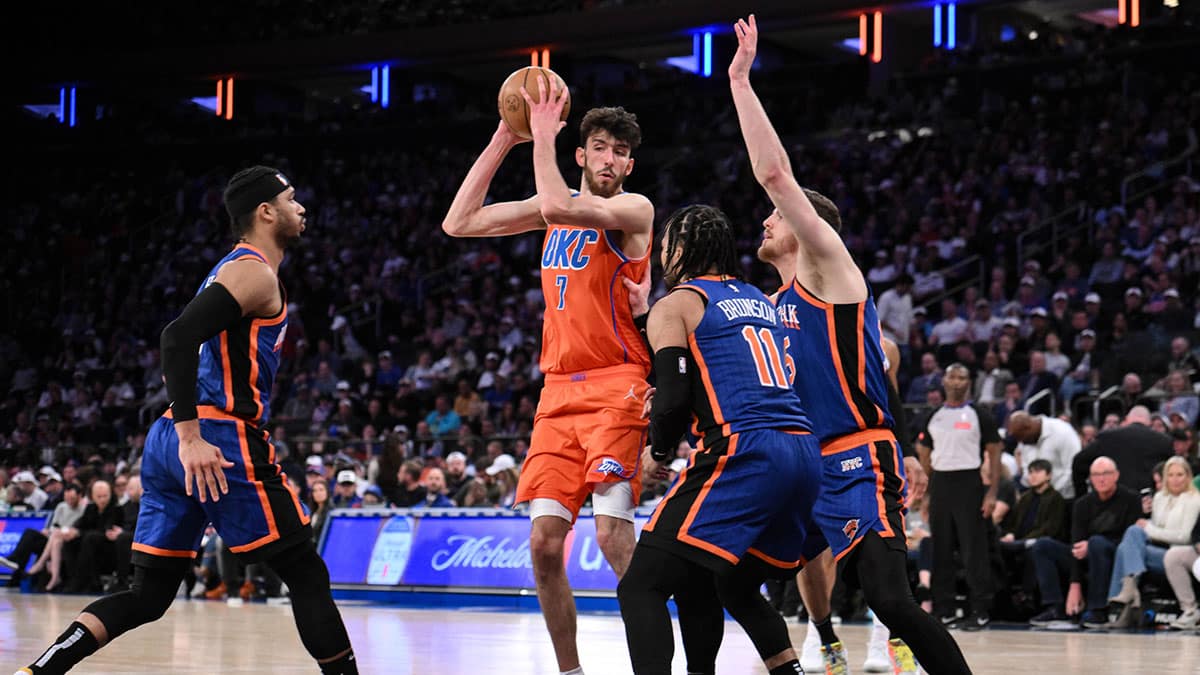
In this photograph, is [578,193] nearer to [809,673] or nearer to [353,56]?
[809,673]

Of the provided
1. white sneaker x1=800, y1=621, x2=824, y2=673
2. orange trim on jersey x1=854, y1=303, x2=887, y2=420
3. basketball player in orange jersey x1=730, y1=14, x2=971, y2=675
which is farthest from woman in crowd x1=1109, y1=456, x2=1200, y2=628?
orange trim on jersey x1=854, y1=303, x2=887, y2=420

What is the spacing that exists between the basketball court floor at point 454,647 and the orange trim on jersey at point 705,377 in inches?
138

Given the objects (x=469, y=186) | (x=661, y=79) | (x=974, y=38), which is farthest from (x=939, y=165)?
(x=469, y=186)

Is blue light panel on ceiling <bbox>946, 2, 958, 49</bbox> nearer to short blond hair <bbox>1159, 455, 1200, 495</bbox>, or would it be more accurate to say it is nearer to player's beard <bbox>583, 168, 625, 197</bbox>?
short blond hair <bbox>1159, 455, 1200, 495</bbox>

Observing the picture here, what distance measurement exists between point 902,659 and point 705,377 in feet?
7.44

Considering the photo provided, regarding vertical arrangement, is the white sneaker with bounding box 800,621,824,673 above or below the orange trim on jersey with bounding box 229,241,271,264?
below

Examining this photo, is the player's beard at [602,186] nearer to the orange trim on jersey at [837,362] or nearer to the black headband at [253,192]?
the orange trim on jersey at [837,362]

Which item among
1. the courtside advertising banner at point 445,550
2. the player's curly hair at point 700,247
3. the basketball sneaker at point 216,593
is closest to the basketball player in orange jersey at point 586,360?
the player's curly hair at point 700,247

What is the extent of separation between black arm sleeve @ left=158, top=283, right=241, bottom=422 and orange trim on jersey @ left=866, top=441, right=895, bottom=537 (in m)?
2.60

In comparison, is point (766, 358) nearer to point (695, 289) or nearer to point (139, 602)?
point (695, 289)

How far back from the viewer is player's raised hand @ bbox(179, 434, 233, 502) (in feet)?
18.0

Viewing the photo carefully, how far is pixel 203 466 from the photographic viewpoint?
18.0 feet

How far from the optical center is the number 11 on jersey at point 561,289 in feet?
21.1

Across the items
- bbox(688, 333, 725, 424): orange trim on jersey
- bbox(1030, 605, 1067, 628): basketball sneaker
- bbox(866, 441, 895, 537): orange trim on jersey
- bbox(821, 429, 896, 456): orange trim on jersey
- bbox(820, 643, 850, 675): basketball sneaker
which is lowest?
bbox(1030, 605, 1067, 628): basketball sneaker
